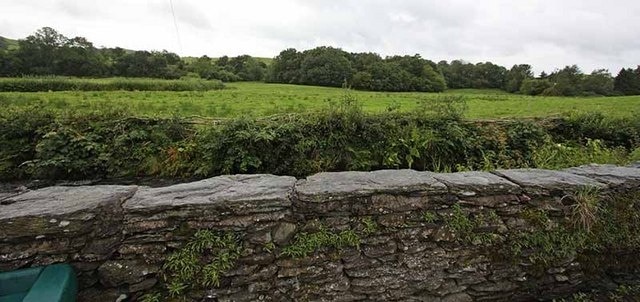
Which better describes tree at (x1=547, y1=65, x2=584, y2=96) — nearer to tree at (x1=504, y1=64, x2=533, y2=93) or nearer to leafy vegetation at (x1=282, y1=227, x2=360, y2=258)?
tree at (x1=504, y1=64, x2=533, y2=93)

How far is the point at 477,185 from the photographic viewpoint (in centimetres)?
285

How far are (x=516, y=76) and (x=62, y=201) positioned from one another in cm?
4990

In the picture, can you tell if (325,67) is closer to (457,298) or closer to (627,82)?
(457,298)

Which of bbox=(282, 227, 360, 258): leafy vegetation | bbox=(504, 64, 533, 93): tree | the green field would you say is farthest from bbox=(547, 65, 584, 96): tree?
bbox=(282, 227, 360, 258): leafy vegetation

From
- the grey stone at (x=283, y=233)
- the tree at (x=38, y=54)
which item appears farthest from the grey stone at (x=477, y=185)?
the tree at (x=38, y=54)

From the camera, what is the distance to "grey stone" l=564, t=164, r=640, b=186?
10.6 feet

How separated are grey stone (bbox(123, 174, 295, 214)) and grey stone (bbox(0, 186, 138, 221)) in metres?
0.13

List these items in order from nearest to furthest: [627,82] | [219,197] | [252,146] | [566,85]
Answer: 1. [219,197]
2. [252,146]
3. [566,85]
4. [627,82]

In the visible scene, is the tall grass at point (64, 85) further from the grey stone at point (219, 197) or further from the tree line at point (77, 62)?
the grey stone at point (219, 197)

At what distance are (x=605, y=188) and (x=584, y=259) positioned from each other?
2.48ft

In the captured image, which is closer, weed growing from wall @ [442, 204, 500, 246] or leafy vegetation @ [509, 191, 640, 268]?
weed growing from wall @ [442, 204, 500, 246]

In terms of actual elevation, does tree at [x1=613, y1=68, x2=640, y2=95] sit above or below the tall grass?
above

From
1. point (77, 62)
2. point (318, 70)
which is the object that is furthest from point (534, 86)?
point (77, 62)

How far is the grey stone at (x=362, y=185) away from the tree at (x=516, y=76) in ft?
147
